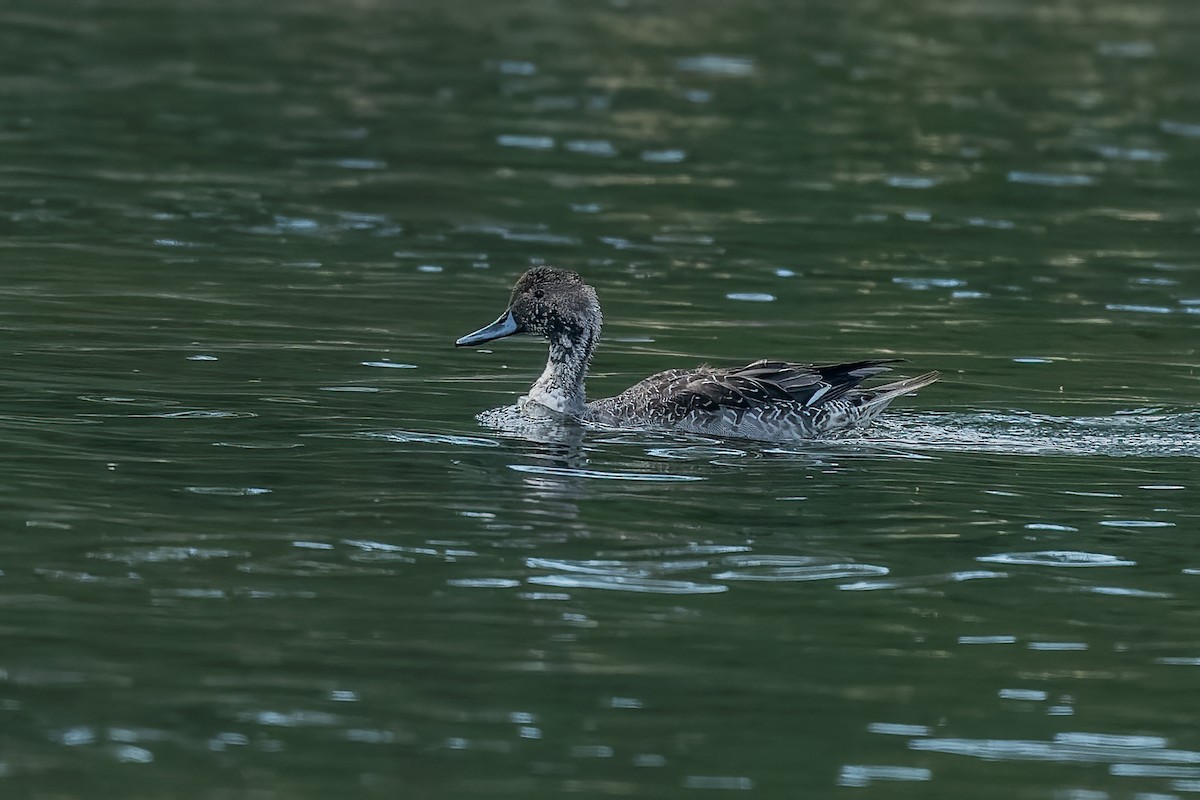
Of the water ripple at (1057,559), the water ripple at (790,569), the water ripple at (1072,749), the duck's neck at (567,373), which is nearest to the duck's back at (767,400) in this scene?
the duck's neck at (567,373)

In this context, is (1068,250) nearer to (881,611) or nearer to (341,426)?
(341,426)

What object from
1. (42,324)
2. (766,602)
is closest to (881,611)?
(766,602)

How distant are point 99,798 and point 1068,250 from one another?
1703 cm

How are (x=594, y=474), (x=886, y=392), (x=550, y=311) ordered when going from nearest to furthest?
(x=594, y=474)
(x=886, y=392)
(x=550, y=311)

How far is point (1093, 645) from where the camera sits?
10000 millimetres

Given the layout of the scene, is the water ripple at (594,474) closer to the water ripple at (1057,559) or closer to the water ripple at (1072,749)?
the water ripple at (1057,559)

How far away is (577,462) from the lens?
13539 mm

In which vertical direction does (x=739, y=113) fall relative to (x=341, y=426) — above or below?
above

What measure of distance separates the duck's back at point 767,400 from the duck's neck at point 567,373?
69 centimetres

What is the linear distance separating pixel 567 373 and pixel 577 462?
1726 millimetres

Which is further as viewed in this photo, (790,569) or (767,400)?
(767,400)

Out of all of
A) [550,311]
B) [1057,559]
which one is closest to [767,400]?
[550,311]

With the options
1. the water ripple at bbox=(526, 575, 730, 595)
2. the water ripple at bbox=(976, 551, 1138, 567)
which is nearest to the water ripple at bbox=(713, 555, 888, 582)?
the water ripple at bbox=(526, 575, 730, 595)

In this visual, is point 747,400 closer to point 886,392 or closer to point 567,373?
point 886,392
